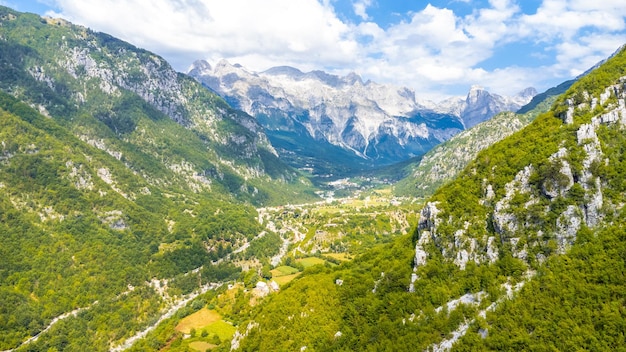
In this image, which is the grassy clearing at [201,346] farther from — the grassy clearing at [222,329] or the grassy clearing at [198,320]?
the grassy clearing at [198,320]

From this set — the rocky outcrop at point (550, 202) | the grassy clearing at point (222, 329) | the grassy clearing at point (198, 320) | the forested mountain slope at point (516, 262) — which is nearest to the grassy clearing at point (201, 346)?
the grassy clearing at point (222, 329)

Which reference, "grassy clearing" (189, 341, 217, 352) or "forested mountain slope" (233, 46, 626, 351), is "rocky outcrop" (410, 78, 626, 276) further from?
"grassy clearing" (189, 341, 217, 352)

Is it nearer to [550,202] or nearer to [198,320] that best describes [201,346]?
[198,320]

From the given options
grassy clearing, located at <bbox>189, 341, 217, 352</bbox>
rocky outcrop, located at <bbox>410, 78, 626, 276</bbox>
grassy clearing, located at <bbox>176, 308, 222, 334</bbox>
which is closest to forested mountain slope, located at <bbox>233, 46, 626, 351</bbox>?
rocky outcrop, located at <bbox>410, 78, 626, 276</bbox>

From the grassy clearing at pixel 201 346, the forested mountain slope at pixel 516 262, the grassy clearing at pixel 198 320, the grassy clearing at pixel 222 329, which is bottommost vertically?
the grassy clearing at pixel 198 320

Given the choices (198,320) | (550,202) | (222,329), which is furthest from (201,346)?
(550,202)
